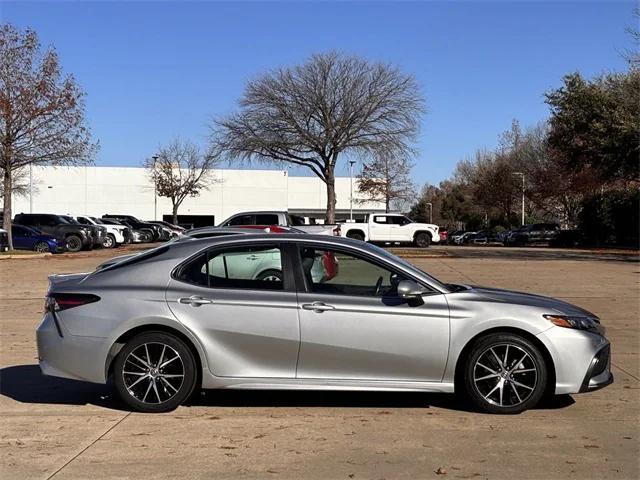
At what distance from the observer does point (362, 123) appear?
34.2 m

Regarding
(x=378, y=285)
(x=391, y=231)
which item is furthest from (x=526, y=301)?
(x=391, y=231)

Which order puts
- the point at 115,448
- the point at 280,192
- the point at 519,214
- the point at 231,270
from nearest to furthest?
the point at 115,448 < the point at 231,270 < the point at 519,214 < the point at 280,192

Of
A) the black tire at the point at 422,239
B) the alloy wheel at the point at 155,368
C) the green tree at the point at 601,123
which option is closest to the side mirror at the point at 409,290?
the alloy wheel at the point at 155,368

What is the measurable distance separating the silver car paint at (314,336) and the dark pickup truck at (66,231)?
2822 centimetres

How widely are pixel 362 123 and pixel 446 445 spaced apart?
98.9ft

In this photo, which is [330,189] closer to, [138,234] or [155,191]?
[138,234]

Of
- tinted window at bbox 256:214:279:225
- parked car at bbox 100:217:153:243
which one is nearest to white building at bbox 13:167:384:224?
parked car at bbox 100:217:153:243

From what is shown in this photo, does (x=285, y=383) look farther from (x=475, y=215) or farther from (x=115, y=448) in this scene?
(x=475, y=215)

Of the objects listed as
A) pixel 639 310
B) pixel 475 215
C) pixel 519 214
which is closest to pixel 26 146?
pixel 639 310

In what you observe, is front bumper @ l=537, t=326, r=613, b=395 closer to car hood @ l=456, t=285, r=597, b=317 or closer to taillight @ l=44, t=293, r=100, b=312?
car hood @ l=456, t=285, r=597, b=317

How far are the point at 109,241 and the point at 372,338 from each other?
34.2 m

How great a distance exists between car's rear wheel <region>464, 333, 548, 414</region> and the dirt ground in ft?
0.48

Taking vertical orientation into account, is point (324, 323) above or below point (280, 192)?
below

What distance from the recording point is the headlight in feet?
18.9
